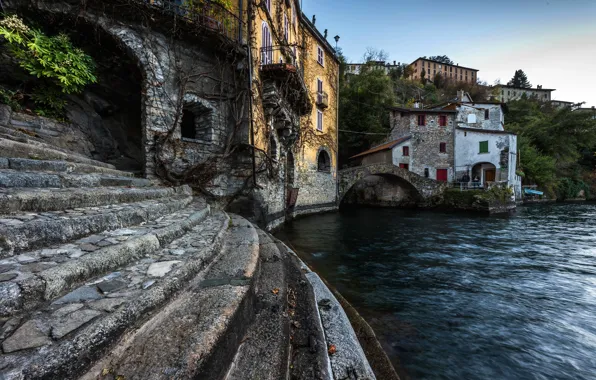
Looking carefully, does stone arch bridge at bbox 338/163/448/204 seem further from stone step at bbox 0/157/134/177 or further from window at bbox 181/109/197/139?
stone step at bbox 0/157/134/177

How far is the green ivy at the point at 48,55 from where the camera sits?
5185 millimetres

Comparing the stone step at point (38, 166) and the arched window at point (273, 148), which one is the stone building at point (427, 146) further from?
the stone step at point (38, 166)

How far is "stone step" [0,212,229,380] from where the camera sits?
106 centimetres

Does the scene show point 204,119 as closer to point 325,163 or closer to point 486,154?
point 325,163

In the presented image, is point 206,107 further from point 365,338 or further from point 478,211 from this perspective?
point 478,211

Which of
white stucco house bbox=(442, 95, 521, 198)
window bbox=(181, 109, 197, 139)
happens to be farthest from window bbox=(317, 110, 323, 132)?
white stucco house bbox=(442, 95, 521, 198)

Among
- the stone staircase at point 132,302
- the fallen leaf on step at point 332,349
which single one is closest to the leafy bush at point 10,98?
the stone staircase at point 132,302

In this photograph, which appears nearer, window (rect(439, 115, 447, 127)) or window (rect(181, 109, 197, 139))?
window (rect(181, 109, 197, 139))

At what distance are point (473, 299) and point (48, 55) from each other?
390 inches

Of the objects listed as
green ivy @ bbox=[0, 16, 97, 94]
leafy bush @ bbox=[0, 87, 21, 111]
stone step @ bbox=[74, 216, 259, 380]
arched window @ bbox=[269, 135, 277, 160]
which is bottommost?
stone step @ bbox=[74, 216, 259, 380]

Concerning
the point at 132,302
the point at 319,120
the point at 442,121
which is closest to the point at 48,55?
the point at 132,302

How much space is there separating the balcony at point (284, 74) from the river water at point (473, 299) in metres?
5.67

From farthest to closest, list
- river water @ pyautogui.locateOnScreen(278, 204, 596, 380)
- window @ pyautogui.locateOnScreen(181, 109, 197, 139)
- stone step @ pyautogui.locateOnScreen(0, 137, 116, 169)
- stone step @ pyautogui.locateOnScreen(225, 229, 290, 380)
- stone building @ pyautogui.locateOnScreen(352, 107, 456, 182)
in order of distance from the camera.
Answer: stone building @ pyautogui.locateOnScreen(352, 107, 456, 182)
window @ pyautogui.locateOnScreen(181, 109, 197, 139)
stone step @ pyautogui.locateOnScreen(0, 137, 116, 169)
river water @ pyautogui.locateOnScreen(278, 204, 596, 380)
stone step @ pyautogui.locateOnScreen(225, 229, 290, 380)

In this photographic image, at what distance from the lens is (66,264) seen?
1.67m
